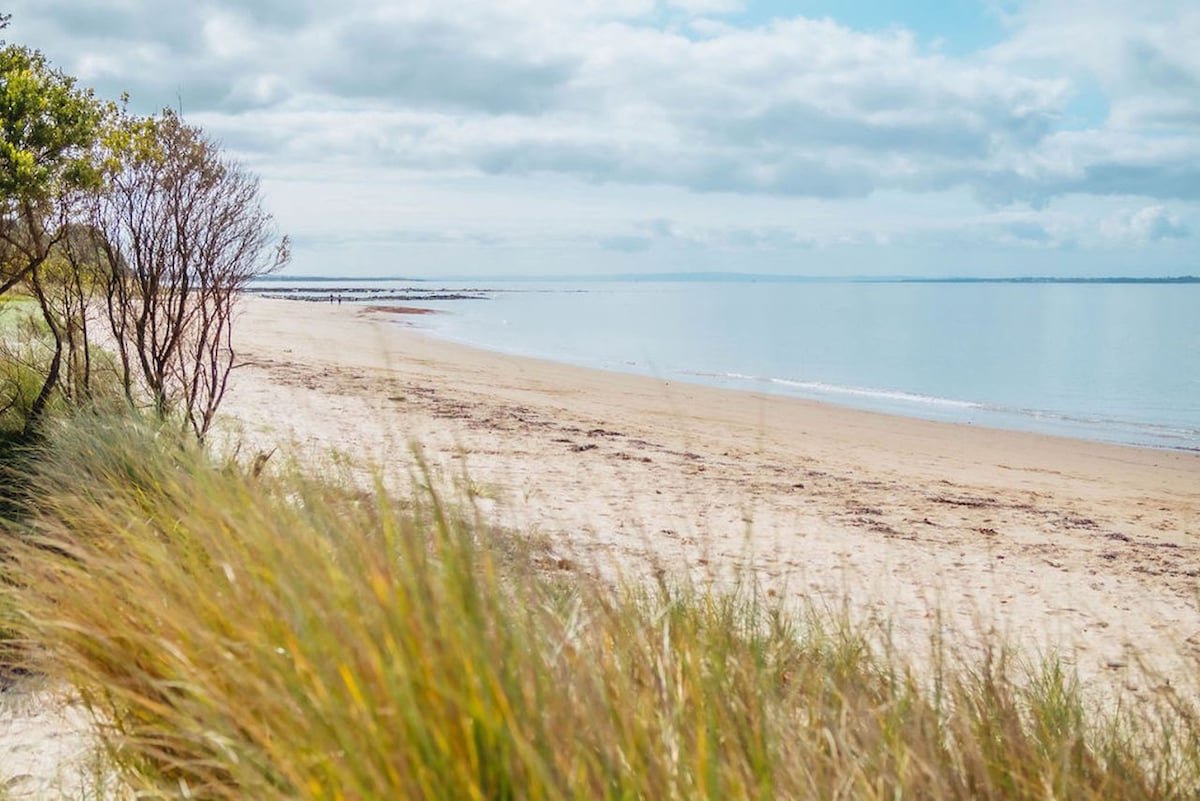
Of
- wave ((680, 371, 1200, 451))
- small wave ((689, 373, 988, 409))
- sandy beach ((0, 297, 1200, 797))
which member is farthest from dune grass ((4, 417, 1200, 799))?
small wave ((689, 373, 988, 409))

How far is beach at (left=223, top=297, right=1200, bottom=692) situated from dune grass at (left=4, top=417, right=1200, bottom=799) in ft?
0.91

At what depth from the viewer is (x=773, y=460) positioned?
13.7 meters

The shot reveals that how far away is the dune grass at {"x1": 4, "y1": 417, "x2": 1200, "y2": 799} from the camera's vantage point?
1.90 metres

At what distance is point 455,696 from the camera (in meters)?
1.84

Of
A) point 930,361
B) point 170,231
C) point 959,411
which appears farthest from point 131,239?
point 930,361

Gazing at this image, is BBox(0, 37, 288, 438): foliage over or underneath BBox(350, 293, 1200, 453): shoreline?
over

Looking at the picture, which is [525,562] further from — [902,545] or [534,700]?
[902,545]

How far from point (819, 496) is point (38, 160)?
25.9 ft

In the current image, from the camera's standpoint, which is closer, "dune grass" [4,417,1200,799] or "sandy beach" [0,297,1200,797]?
"dune grass" [4,417,1200,799]

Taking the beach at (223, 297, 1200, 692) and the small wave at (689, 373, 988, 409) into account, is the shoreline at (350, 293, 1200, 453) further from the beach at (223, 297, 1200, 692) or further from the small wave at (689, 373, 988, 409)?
the beach at (223, 297, 1200, 692)

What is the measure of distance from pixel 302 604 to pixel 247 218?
7092 millimetres

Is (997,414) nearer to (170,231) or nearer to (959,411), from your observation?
(959,411)

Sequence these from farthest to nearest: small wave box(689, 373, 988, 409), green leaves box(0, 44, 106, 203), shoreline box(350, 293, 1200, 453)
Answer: small wave box(689, 373, 988, 409)
shoreline box(350, 293, 1200, 453)
green leaves box(0, 44, 106, 203)

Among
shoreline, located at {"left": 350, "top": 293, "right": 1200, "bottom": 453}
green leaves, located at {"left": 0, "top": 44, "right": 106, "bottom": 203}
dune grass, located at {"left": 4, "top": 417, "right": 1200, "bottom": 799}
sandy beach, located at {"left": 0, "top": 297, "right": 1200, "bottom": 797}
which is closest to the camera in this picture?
dune grass, located at {"left": 4, "top": 417, "right": 1200, "bottom": 799}
